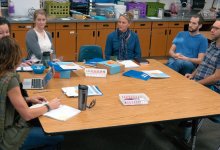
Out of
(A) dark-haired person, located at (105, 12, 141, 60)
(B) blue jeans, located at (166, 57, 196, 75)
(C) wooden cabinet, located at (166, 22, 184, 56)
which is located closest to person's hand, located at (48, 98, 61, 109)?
(A) dark-haired person, located at (105, 12, 141, 60)

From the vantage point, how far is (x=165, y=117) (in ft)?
7.76

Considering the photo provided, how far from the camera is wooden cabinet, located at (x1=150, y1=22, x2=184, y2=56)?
6277 mm

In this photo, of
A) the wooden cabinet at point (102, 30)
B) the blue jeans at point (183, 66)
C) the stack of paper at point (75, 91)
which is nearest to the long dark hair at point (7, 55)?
the stack of paper at point (75, 91)

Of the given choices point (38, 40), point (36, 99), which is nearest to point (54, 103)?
point (36, 99)

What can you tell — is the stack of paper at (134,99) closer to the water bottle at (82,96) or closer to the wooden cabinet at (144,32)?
the water bottle at (82,96)

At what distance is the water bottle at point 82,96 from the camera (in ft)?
7.69

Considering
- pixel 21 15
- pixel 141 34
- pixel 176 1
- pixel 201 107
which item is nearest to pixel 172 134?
pixel 201 107

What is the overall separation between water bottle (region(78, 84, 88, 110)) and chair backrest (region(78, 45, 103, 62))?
1.68m

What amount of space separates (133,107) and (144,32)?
3890mm

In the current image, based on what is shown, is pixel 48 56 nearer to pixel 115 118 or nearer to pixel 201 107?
pixel 115 118

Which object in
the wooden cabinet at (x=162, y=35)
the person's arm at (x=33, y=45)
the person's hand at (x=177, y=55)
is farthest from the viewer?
the wooden cabinet at (x=162, y=35)

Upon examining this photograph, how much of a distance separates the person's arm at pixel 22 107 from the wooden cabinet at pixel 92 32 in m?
3.61

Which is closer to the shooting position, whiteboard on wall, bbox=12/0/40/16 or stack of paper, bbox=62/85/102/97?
stack of paper, bbox=62/85/102/97

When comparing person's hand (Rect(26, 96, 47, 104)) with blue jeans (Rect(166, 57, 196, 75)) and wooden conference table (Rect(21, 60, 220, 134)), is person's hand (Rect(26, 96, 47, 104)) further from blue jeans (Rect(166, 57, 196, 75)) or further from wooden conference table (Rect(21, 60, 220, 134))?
blue jeans (Rect(166, 57, 196, 75))
